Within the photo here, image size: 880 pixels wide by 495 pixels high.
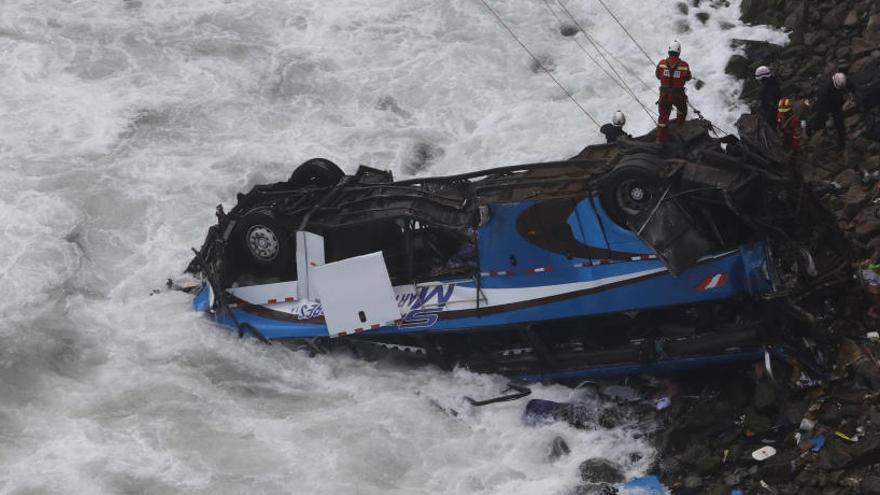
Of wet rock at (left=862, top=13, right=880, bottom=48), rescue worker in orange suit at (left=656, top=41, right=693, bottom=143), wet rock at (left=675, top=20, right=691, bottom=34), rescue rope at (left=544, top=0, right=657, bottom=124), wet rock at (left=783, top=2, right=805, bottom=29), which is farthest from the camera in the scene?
wet rock at (left=675, top=20, right=691, bottom=34)

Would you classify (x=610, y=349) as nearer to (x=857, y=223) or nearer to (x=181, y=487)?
(x=857, y=223)

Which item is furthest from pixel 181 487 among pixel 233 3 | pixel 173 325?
pixel 233 3

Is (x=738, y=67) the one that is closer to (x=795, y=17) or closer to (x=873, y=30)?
(x=795, y=17)

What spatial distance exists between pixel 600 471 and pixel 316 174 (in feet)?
16.8

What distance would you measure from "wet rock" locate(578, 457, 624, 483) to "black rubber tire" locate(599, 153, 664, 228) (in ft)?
7.67

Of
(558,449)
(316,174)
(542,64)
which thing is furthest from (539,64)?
(558,449)

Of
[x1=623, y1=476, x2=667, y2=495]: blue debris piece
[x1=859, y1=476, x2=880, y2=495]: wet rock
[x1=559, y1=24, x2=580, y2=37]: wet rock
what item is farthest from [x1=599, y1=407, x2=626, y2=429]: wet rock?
[x1=559, y1=24, x2=580, y2=37]: wet rock

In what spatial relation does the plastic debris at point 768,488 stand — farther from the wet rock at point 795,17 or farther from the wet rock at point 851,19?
the wet rock at point 795,17

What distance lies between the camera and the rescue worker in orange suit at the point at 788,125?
1145 cm

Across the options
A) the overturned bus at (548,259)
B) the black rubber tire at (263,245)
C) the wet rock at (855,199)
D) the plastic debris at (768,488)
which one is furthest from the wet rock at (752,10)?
the plastic debris at (768,488)

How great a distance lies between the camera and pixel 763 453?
930 cm

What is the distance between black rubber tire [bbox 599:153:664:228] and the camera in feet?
31.9

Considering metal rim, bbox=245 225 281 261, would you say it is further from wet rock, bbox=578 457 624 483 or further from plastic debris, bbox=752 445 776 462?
plastic debris, bbox=752 445 776 462

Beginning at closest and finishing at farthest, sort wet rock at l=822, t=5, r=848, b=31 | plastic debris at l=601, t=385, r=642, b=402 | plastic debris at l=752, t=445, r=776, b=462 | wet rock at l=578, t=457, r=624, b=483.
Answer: plastic debris at l=752, t=445, r=776, b=462 → wet rock at l=578, t=457, r=624, b=483 → plastic debris at l=601, t=385, r=642, b=402 → wet rock at l=822, t=5, r=848, b=31
